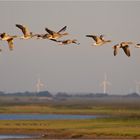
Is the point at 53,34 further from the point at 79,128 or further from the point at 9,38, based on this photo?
the point at 79,128

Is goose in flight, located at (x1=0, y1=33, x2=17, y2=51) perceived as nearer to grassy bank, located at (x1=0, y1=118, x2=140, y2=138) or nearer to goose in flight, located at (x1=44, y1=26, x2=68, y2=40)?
goose in flight, located at (x1=44, y1=26, x2=68, y2=40)

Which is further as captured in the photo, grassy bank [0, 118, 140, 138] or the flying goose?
grassy bank [0, 118, 140, 138]

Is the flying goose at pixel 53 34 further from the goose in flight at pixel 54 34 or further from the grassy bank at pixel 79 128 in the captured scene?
the grassy bank at pixel 79 128

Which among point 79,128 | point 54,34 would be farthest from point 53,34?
point 79,128

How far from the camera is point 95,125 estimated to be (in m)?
87.6

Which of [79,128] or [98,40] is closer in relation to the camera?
[98,40]

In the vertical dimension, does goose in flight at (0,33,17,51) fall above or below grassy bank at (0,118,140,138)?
above

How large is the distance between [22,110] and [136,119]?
172 feet

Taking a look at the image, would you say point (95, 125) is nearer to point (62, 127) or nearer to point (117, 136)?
point (62, 127)

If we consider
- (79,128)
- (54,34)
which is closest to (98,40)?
(54,34)

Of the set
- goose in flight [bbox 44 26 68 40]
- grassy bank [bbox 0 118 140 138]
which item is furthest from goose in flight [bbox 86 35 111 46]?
grassy bank [bbox 0 118 140 138]

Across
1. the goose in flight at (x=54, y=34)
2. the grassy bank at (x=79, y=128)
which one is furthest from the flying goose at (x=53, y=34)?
the grassy bank at (x=79, y=128)

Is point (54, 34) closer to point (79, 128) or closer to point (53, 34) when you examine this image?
point (53, 34)

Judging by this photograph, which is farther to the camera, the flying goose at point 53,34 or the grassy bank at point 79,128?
the grassy bank at point 79,128
